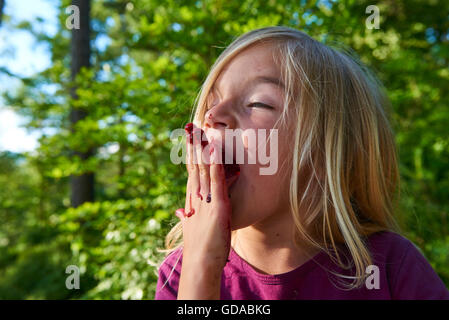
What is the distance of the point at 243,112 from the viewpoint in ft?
4.49

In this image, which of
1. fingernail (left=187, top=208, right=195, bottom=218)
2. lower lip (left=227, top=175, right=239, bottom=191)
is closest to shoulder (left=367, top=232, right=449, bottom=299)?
lower lip (left=227, top=175, right=239, bottom=191)

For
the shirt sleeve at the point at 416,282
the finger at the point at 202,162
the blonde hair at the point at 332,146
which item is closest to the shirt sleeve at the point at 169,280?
the finger at the point at 202,162

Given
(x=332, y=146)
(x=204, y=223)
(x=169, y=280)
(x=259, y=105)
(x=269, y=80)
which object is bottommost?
(x=169, y=280)

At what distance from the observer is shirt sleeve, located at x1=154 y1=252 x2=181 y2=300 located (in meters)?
1.46

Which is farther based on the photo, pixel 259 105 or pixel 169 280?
pixel 169 280

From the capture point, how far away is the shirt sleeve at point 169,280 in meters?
1.46

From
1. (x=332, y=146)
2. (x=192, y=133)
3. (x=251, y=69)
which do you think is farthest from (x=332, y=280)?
(x=251, y=69)

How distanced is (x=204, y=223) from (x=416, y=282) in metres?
0.77

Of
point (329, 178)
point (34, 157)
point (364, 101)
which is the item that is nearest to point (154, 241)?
point (329, 178)

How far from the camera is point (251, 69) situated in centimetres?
142

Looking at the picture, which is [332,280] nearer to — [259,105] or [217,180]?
[217,180]

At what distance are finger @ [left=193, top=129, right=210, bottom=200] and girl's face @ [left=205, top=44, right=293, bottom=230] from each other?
8 centimetres
